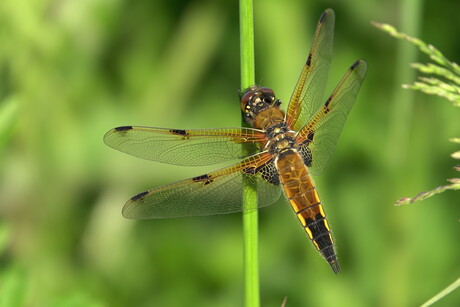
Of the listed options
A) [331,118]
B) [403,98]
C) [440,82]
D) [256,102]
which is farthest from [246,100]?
[403,98]

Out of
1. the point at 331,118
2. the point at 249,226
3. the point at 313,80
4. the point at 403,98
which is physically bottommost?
the point at 249,226

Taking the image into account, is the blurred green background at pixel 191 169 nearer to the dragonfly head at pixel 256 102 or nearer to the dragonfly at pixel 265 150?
the dragonfly at pixel 265 150

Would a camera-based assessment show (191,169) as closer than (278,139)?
No

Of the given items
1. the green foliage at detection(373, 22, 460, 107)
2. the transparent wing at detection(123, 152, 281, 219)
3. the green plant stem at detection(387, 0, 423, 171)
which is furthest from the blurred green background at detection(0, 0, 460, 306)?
the green foliage at detection(373, 22, 460, 107)

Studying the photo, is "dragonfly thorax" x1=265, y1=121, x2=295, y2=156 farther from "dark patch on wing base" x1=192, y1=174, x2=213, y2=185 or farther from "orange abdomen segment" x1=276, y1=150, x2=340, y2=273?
"dark patch on wing base" x1=192, y1=174, x2=213, y2=185

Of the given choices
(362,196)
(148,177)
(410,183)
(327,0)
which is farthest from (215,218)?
(327,0)

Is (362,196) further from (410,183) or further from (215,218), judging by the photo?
(215,218)

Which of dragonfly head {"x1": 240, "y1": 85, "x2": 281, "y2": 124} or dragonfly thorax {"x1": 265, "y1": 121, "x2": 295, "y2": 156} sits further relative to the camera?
dragonfly thorax {"x1": 265, "y1": 121, "x2": 295, "y2": 156}

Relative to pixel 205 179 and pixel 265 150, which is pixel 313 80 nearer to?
pixel 265 150
